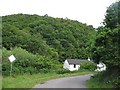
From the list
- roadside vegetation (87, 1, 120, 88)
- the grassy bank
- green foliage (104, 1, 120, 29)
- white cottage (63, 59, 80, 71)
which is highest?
green foliage (104, 1, 120, 29)

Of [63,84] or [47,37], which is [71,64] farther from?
[63,84]

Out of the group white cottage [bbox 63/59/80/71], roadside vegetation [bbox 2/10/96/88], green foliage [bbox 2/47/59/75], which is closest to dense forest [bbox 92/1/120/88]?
green foliage [bbox 2/47/59/75]

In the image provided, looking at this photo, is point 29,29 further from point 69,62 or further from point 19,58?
point 19,58

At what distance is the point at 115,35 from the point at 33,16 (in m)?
92.7

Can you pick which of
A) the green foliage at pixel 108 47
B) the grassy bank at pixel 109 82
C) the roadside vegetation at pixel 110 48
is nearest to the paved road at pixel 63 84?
the roadside vegetation at pixel 110 48

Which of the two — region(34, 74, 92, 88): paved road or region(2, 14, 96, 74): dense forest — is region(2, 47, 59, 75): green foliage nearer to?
region(34, 74, 92, 88): paved road

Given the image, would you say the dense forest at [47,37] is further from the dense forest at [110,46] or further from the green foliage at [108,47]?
the green foliage at [108,47]

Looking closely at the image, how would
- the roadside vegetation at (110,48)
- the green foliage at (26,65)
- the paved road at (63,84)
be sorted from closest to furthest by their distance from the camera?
the roadside vegetation at (110,48) → the paved road at (63,84) → the green foliage at (26,65)

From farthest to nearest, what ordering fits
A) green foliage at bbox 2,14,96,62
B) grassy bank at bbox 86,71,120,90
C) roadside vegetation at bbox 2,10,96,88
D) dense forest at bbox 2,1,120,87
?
green foliage at bbox 2,14,96,62
roadside vegetation at bbox 2,10,96,88
dense forest at bbox 2,1,120,87
grassy bank at bbox 86,71,120,90

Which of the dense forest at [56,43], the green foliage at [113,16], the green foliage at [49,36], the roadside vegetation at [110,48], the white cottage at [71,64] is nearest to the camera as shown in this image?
the roadside vegetation at [110,48]

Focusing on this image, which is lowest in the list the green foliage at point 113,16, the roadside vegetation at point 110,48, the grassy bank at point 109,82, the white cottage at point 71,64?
the white cottage at point 71,64

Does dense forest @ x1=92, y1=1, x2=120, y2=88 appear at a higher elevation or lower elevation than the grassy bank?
higher

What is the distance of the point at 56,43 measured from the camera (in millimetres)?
94938

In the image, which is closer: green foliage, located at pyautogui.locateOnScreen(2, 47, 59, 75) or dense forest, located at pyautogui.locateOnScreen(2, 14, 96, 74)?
green foliage, located at pyautogui.locateOnScreen(2, 47, 59, 75)
